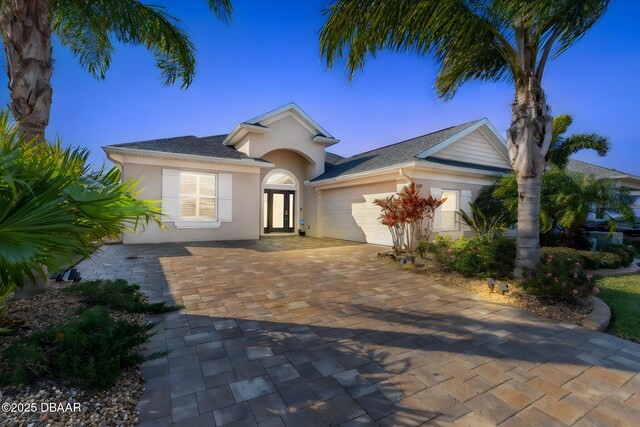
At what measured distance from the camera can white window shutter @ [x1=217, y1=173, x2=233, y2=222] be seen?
1202cm

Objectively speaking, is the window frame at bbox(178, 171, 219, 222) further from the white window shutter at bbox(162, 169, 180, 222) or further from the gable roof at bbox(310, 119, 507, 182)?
the gable roof at bbox(310, 119, 507, 182)

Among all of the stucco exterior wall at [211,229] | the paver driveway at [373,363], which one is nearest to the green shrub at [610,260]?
the paver driveway at [373,363]

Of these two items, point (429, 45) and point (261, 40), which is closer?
point (429, 45)

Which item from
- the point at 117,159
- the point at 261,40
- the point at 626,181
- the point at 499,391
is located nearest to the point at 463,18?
the point at 499,391

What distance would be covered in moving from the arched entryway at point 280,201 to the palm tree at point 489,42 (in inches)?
406

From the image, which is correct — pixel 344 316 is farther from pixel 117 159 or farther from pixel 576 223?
pixel 117 159

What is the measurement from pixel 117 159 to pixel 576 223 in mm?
A: 16123

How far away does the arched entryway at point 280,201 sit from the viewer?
603 inches

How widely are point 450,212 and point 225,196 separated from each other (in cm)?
1003

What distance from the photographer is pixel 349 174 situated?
12.8 metres

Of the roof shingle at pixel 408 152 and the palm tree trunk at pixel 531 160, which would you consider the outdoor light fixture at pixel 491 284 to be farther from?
the roof shingle at pixel 408 152

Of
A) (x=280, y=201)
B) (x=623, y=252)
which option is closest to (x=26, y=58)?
(x=280, y=201)

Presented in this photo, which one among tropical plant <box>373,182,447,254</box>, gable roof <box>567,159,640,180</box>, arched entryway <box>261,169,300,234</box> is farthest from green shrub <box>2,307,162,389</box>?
gable roof <box>567,159,640,180</box>

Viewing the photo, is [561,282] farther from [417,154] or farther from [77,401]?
[417,154]
